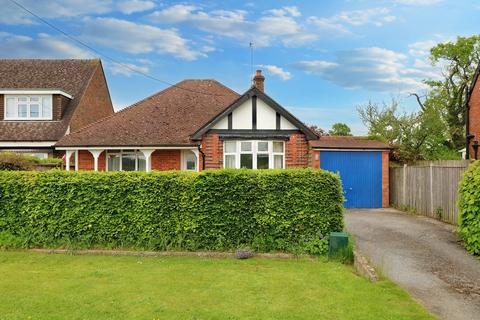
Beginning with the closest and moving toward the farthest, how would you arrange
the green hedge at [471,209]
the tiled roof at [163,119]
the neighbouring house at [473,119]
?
the green hedge at [471,209] → the tiled roof at [163,119] → the neighbouring house at [473,119]

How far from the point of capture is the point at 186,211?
33.0 feet

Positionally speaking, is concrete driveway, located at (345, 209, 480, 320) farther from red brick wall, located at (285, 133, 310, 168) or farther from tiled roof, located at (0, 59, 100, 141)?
tiled roof, located at (0, 59, 100, 141)

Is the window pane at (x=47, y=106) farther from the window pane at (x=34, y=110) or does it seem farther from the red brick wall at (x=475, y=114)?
the red brick wall at (x=475, y=114)

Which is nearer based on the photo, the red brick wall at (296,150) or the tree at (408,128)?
the red brick wall at (296,150)

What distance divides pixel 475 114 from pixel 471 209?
14958 mm

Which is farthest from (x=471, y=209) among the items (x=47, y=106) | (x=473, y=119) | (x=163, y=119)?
(x=47, y=106)

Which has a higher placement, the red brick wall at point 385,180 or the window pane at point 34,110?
the window pane at point 34,110

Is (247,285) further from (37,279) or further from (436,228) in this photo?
(436,228)

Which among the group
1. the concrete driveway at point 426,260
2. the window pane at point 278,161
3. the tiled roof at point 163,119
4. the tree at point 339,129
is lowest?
the concrete driveway at point 426,260

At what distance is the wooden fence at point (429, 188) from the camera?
13.5m

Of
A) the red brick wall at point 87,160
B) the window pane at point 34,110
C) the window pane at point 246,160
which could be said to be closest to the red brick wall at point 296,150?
the window pane at point 246,160

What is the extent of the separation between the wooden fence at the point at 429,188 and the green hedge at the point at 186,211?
5614mm

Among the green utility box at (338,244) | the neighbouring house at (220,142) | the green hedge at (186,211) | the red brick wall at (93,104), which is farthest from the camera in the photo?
the red brick wall at (93,104)

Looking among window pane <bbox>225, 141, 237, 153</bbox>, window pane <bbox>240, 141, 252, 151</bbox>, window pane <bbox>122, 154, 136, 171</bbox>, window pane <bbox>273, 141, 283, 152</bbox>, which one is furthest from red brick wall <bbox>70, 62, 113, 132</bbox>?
window pane <bbox>273, 141, 283, 152</bbox>
